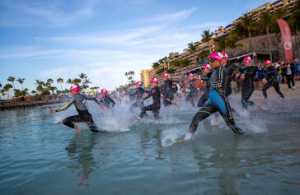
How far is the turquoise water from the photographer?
13.0 ft

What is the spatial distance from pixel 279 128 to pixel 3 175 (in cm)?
630

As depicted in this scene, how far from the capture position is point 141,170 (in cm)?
492

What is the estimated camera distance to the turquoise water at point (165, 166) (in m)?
3.95

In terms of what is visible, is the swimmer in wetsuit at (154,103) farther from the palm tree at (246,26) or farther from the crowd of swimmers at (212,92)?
the palm tree at (246,26)

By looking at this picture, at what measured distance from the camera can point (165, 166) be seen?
196 inches

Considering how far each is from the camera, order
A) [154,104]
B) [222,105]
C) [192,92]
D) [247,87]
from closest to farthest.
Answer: [222,105] < [247,87] < [154,104] < [192,92]

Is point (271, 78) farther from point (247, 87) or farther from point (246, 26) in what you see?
point (246, 26)

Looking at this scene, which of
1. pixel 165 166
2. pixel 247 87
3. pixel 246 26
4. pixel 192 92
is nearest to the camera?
pixel 165 166

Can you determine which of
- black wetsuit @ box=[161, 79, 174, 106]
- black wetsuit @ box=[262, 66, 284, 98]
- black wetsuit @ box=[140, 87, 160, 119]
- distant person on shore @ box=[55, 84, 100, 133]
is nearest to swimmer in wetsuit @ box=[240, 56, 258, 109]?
black wetsuit @ box=[262, 66, 284, 98]

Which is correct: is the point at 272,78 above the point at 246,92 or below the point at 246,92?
above

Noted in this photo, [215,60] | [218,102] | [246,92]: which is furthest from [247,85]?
[218,102]

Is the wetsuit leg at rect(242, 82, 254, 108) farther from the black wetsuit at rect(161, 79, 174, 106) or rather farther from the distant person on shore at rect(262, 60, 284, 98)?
the black wetsuit at rect(161, 79, 174, 106)

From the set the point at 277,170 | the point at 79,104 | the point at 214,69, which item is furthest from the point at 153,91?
the point at 277,170

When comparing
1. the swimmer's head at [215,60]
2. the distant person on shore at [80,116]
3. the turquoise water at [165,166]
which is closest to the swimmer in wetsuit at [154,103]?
the distant person on shore at [80,116]
